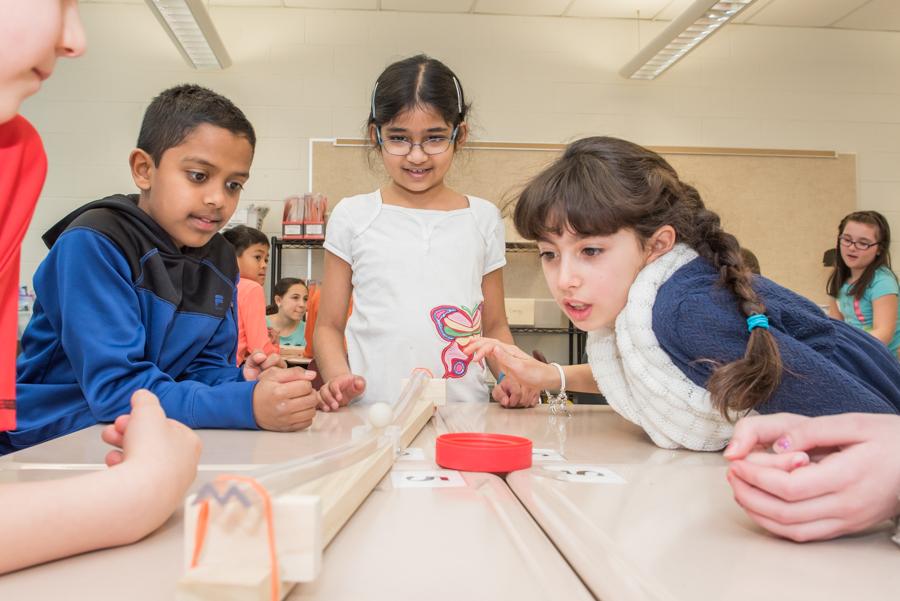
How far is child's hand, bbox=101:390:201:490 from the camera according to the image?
544mm

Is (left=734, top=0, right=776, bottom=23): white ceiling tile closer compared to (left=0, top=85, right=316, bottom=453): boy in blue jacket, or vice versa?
(left=0, top=85, right=316, bottom=453): boy in blue jacket

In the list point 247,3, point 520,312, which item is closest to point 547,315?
point 520,312

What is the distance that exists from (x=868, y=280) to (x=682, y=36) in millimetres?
1816

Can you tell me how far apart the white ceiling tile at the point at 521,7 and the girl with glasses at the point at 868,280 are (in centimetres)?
242

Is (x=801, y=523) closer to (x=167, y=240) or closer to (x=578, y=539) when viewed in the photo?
(x=578, y=539)

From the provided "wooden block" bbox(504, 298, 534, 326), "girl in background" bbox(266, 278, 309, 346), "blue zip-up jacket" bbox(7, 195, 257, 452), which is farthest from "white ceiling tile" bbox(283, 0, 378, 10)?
"blue zip-up jacket" bbox(7, 195, 257, 452)

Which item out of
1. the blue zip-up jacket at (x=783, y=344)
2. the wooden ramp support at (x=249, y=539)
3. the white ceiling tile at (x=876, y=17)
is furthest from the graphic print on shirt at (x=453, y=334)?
the white ceiling tile at (x=876, y=17)

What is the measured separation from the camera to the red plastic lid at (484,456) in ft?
2.68

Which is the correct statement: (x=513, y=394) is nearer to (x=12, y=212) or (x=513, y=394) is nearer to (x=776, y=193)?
(x=12, y=212)

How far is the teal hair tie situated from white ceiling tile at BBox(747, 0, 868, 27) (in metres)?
4.81

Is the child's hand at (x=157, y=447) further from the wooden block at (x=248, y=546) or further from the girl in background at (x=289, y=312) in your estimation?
the girl in background at (x=289, y=312)

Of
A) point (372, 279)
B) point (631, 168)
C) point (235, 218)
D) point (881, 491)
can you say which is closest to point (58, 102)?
point (235, 218)

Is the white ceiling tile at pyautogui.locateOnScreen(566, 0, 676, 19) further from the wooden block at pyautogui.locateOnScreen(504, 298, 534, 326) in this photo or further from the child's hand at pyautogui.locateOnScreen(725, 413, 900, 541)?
the child's hand at pyautogui.locateOnScreen(725, 413, 900, 541)

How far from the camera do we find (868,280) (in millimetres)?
3688
